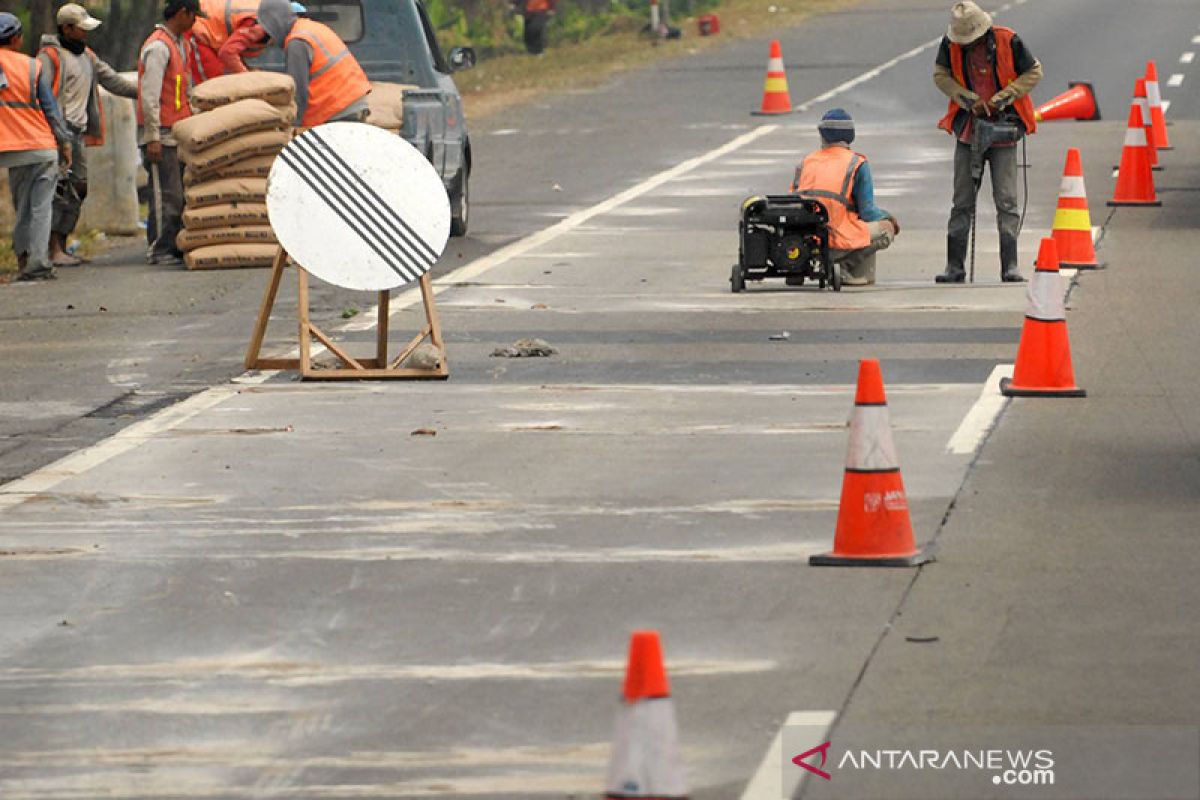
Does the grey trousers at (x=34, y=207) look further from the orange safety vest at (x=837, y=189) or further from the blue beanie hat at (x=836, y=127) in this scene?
the blue beanie hat at (x=836, y=127)

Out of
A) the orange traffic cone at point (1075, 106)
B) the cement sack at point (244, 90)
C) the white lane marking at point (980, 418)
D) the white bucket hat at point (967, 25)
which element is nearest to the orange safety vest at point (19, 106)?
the cement sack at point (244, 90)

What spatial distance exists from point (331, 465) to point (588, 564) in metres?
2.33

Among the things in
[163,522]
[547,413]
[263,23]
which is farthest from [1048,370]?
[263,23]

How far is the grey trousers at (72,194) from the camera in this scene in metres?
19.6

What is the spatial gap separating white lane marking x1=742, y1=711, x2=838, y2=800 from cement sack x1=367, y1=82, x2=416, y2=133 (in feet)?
41.4

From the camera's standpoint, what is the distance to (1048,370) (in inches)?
499

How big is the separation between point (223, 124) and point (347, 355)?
5.00m

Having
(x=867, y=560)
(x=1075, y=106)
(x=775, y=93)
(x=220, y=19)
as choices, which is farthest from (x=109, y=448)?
(x=775, y=93)

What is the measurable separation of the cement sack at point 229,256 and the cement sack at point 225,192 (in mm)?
337

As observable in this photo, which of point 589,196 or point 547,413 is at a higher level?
point 547,413

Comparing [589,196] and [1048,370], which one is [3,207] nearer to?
[589,196]

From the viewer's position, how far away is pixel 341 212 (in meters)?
13.8

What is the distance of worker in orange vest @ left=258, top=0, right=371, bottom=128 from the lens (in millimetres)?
18969

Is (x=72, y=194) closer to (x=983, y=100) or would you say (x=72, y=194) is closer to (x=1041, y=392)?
(x=983, y=100)
